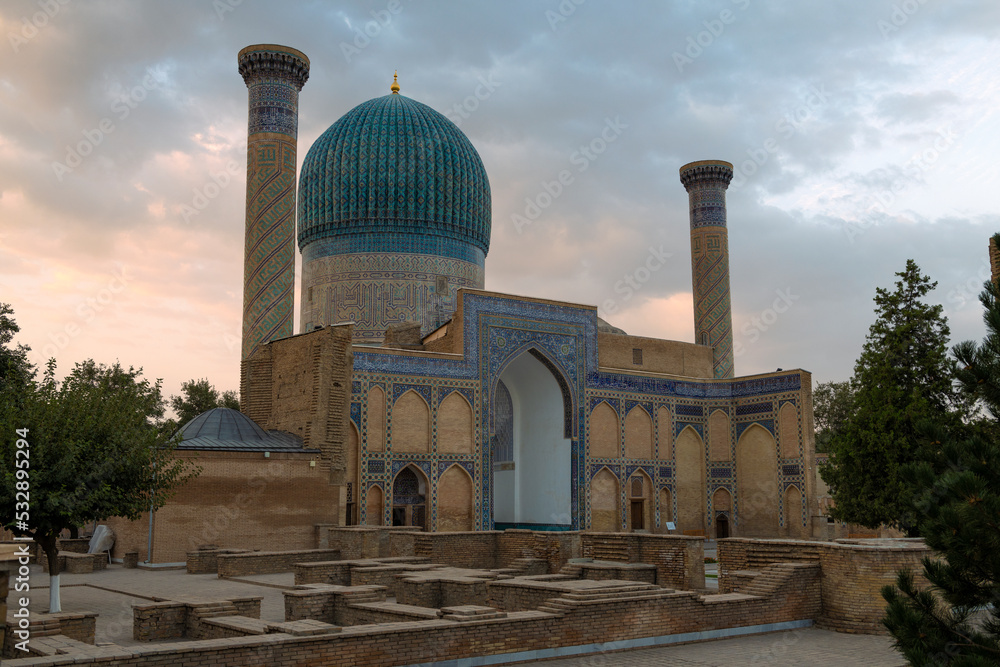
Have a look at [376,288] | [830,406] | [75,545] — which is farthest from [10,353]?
[830,406]

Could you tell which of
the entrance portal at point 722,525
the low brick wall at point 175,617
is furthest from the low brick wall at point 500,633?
the entrance portal at point 722,525

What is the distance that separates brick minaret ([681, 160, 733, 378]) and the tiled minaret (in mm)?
13114

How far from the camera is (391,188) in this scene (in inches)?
988

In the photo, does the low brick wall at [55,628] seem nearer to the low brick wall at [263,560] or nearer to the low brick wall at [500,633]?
the low brick wall at [500,633]

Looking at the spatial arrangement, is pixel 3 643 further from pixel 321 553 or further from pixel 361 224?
pixel 361 224

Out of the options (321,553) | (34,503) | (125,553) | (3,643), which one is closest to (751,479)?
(321,553)

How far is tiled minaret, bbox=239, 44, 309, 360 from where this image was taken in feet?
72.2

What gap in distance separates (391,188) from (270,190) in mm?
3720

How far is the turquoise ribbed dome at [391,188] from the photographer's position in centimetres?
2509

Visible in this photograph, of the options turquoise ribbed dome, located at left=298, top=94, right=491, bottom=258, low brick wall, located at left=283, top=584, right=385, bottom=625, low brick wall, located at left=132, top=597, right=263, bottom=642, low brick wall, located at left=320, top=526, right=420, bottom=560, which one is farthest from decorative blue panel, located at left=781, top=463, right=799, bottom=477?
low brick wall, located at left=132, top=597, right=263, bottom=642

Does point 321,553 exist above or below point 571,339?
below

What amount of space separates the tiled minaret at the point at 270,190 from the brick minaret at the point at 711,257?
13.1m

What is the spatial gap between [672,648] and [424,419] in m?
12.8

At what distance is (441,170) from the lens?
2569 cm
